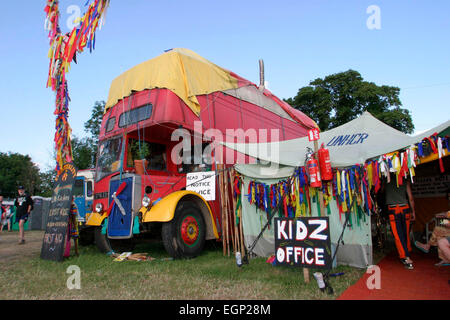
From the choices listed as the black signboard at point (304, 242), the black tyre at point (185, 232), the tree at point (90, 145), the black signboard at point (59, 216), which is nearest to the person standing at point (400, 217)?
the black signboard at point (304, 242)

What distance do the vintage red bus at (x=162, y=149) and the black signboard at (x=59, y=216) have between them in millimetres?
508

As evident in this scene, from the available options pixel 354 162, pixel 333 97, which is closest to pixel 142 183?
pixel 354 162

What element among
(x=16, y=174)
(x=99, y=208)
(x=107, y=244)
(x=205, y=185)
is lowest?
(x=107, y=244)

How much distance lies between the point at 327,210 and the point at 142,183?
3535 millimetres

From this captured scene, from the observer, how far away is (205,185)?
633 centimetres

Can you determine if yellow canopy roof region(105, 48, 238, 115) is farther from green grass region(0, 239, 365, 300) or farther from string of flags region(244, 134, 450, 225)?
green grass region(0, 239, 365, 300)

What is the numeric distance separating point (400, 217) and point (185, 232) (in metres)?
3.71

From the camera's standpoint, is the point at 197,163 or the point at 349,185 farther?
the point at 197,163

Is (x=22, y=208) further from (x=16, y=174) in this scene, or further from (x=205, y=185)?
(x=16, y=174)

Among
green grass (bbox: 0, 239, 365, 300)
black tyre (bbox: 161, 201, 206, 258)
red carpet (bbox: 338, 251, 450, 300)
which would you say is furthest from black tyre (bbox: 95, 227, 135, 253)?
red carpet (bbox: 338, 251, 450, 300)

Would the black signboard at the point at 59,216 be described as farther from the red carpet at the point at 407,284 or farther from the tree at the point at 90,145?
the tree at the point at 90,145

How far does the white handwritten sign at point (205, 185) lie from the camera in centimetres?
627

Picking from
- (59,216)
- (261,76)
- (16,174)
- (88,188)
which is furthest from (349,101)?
(16,174)
